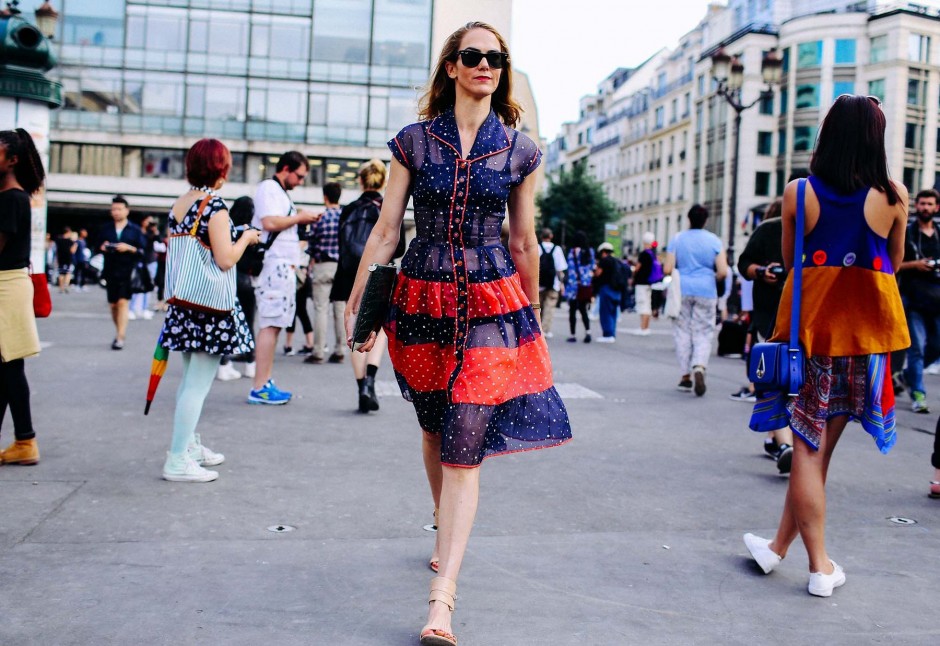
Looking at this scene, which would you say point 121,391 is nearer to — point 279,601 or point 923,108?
point 279,601

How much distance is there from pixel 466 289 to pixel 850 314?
5.42 ft

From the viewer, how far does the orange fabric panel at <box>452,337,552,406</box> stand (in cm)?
334

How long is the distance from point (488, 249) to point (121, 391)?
Answer: 6.17 meters

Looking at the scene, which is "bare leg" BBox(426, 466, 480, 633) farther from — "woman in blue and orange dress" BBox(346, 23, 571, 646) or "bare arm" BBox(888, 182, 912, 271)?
"bare arm" BBox(888, 182, 912, 271)

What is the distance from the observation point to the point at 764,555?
4035 millimetres

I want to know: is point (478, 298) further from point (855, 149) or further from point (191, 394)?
point (191, 394)

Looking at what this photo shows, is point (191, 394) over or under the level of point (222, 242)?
under

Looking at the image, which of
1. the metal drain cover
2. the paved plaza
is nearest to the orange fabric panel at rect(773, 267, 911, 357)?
the paved plaza

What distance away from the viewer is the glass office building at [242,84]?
47469 millimetres

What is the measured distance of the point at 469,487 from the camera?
3.34 metres

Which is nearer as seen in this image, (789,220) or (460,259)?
(460,259)

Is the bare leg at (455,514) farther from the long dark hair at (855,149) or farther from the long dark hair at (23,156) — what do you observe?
the long dark hair at (23,156)

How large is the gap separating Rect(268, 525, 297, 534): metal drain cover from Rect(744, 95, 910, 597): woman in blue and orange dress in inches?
79.5

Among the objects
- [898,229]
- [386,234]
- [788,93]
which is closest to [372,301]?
[386,234]
